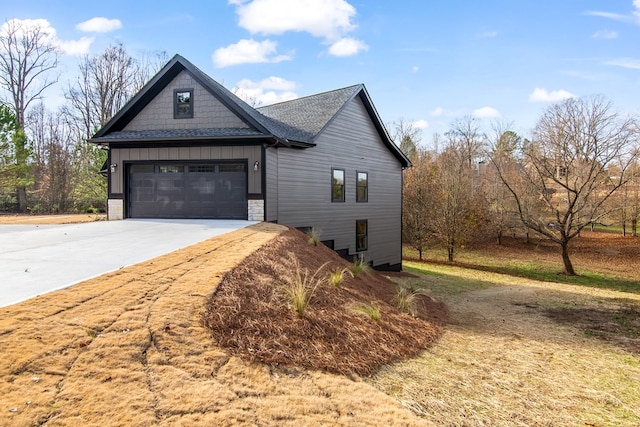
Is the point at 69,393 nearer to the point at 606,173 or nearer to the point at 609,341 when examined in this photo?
the point at 609,341

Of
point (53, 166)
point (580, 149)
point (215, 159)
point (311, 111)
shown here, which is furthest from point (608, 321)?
point (53, 166)

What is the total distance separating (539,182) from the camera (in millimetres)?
21875

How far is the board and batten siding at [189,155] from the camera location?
12.6 meters

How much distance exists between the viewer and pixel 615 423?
12.6 feet

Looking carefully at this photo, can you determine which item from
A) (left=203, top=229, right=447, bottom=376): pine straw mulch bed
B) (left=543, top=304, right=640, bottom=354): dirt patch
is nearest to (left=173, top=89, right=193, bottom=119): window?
(left=203, top=229, right=447, bottom=376): pine straw mulch bed

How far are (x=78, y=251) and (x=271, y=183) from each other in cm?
661

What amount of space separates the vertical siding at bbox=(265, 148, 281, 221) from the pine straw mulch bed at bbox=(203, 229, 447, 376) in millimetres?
5552

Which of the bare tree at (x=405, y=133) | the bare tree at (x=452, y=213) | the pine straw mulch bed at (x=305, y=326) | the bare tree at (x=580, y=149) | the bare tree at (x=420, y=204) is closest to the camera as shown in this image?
the pine straw mulch bed at (x=305, y=326)

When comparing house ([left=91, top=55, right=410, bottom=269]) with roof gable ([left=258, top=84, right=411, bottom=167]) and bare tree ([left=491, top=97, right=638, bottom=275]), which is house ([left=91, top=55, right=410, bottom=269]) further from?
bare tree ([left=491, top=97, right=638, bottom=275])

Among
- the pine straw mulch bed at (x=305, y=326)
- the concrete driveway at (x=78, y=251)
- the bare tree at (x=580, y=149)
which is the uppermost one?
the bare tree at (x=580, y=149)

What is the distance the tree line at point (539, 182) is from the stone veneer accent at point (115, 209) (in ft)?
55.5

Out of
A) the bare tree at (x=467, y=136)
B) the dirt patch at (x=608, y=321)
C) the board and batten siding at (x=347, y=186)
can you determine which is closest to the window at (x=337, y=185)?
the board and batten siding at (x=347, y=186)

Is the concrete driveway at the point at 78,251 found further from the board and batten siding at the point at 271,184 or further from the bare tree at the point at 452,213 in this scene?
the bare tree at the point at 452,213

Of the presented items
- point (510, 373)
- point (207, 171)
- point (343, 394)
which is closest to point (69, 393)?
point (343, 394)
